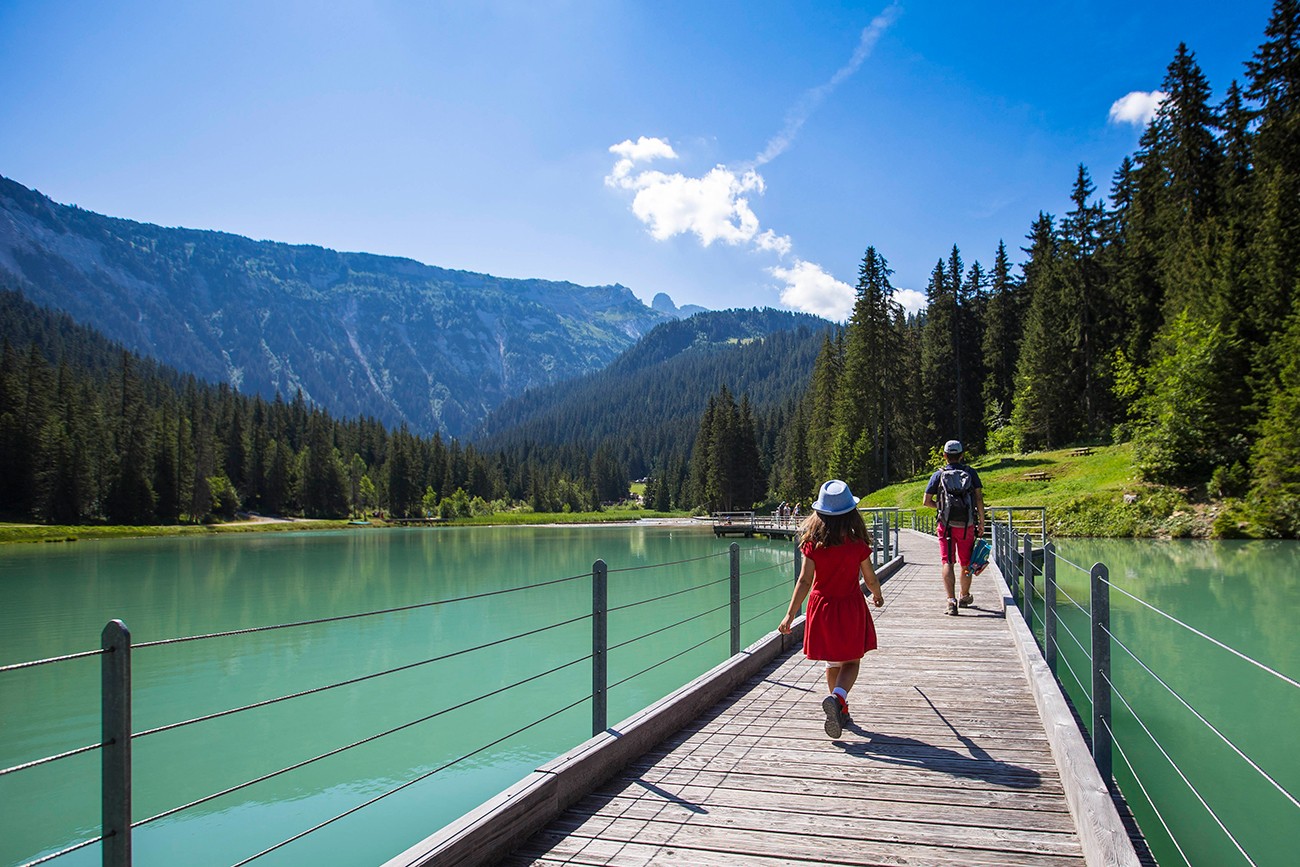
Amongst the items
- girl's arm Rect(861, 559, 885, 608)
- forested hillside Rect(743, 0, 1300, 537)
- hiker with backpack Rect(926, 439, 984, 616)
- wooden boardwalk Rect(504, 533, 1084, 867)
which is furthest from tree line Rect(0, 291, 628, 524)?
girl's arm Rect(861, 559, 885, 608)

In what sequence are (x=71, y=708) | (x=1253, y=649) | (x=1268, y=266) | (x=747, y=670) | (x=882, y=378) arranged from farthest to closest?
1. (x=882, y=378)
2. (x=1268, y=266)
3. (x=71, y=708)
4. (x=1253, y=649)
5. (x=747, y=670)

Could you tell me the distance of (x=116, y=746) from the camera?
2.56 metres

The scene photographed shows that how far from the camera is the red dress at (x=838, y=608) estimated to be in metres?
5.38

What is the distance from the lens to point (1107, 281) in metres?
47.7

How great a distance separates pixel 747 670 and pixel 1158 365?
33.0m

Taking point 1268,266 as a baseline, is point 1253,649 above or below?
below

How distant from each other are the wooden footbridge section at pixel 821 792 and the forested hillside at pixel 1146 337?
87.5ft

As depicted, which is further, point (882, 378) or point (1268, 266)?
point (882, 378)

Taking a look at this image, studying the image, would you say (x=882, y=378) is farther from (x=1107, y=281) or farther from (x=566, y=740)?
(x=566, y=740)

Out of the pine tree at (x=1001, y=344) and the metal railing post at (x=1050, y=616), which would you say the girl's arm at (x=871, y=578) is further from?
the pine tree at (x=1001, y=344)

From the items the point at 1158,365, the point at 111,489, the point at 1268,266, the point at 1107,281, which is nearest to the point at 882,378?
the point at 1107,281

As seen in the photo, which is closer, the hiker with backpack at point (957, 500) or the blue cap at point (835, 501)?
the blue cap at point (835, 501)

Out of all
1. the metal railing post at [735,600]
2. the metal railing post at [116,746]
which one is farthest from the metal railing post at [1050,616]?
the metal railing post at [116,746]

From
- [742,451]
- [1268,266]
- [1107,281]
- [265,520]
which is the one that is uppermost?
[1107,281]
